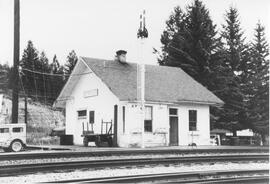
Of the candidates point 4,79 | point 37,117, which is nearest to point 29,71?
point 37,117

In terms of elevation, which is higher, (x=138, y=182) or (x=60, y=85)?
(x=60, y=85)

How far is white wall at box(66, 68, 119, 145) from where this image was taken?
27.5 metres

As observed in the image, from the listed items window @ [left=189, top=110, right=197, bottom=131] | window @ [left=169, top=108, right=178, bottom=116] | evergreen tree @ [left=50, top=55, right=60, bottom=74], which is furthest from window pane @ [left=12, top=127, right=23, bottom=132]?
evergreen tree @ [left=50, top=55, right=60, bottom=74]

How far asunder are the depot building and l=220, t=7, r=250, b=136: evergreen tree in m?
7.15

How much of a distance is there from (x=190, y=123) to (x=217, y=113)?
10.2m

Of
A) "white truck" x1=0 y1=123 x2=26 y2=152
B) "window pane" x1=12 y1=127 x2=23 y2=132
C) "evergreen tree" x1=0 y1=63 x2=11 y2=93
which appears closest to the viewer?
"white truck" x1=0 y1=123 x2=26 y2=152

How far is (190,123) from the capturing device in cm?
2947

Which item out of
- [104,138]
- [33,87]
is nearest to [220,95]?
[104,138]

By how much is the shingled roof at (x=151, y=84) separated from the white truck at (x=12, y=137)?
6.41 metres

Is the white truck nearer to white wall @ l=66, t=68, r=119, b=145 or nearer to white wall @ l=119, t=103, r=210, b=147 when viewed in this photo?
white wall @ l=119, t=103, r=210, b=147

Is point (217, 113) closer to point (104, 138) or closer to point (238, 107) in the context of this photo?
point (238, 107)

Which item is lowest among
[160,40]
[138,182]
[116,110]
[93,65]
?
[138,182]

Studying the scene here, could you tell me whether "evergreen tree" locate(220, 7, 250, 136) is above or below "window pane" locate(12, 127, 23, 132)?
above

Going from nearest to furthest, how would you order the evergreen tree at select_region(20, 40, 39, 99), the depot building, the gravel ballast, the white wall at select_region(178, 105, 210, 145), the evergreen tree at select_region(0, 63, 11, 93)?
1. the gravel ballast
2. the depot building
3. the white wall at select_region(178, 105, 210, 145)
4. the evergreen tree at select_region(20, 40, 39, 99)
5. the evergreen tree at select_region(0, 63, 11, 93)
